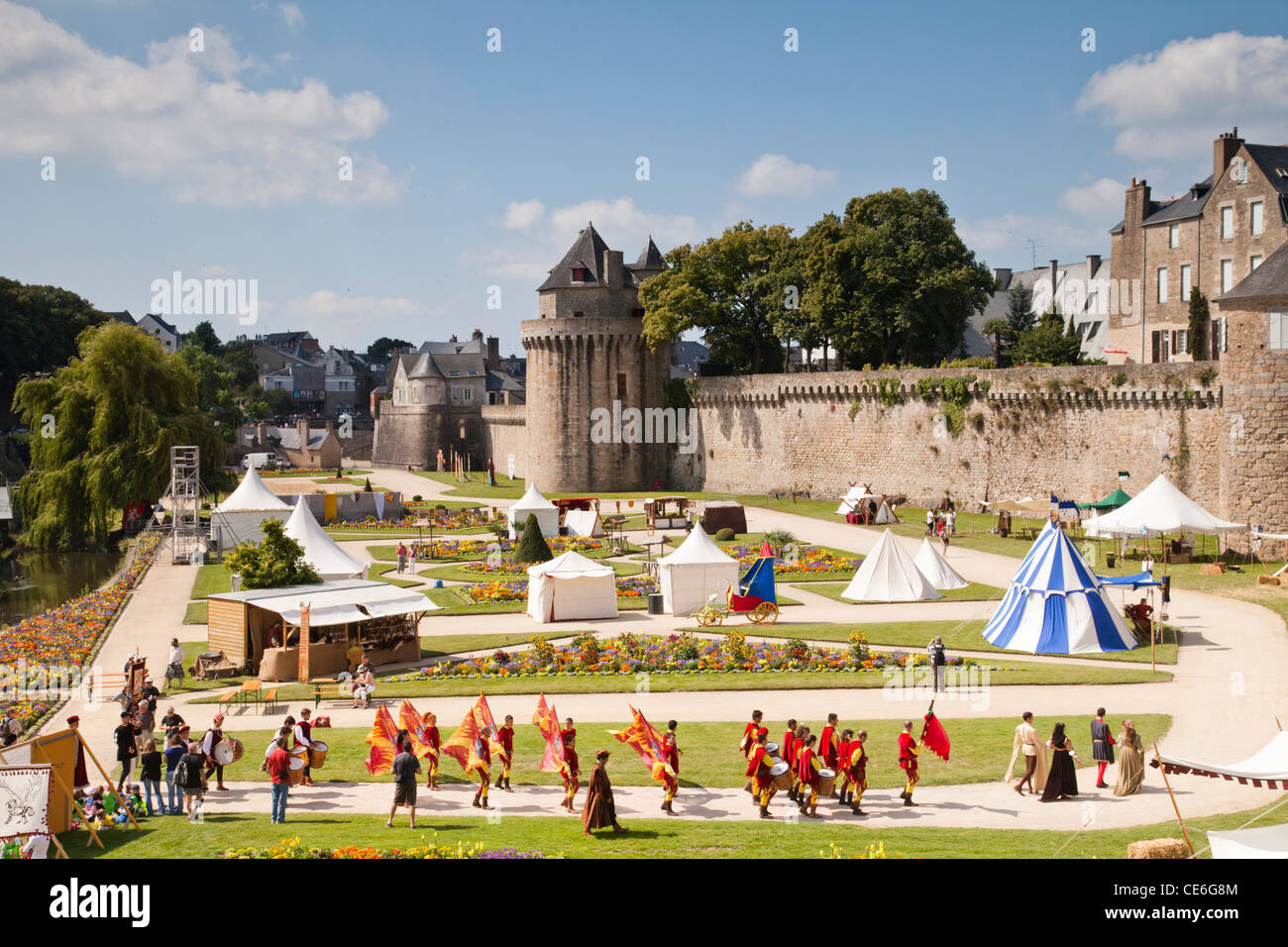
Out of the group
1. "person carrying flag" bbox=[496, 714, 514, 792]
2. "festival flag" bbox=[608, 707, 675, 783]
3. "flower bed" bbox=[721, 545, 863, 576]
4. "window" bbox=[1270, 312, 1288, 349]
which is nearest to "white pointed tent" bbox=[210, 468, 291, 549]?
"flower bed" bbox=[721, 545, 863, 576]

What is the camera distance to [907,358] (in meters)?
61.8

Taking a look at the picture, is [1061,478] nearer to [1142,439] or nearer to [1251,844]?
[1142,439]

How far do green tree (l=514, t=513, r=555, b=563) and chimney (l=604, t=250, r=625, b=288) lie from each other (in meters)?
30.9

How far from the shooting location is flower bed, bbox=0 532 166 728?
22.7 m

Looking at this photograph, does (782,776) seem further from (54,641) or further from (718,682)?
(54,641)

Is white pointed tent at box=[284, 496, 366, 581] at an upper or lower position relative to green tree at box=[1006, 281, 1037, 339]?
lower

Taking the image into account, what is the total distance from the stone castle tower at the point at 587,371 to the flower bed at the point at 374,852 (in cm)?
5518

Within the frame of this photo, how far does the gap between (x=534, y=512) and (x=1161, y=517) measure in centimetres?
2251

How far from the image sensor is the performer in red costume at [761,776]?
14656 millimetres

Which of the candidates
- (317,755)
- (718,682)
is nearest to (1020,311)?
(718,682)

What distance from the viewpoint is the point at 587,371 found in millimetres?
67625

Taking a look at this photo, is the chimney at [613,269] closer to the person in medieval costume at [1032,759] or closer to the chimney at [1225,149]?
the chimney at [1225,149]

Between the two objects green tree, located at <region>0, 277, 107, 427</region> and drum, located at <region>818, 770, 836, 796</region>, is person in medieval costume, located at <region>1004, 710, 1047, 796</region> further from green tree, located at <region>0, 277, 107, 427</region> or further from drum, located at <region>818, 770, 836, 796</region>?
green tree, located at <region>0, 277, 107, 427</region>

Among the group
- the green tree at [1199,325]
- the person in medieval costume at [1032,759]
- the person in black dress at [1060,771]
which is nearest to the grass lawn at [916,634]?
the person in medieval costume at [1032,759]
